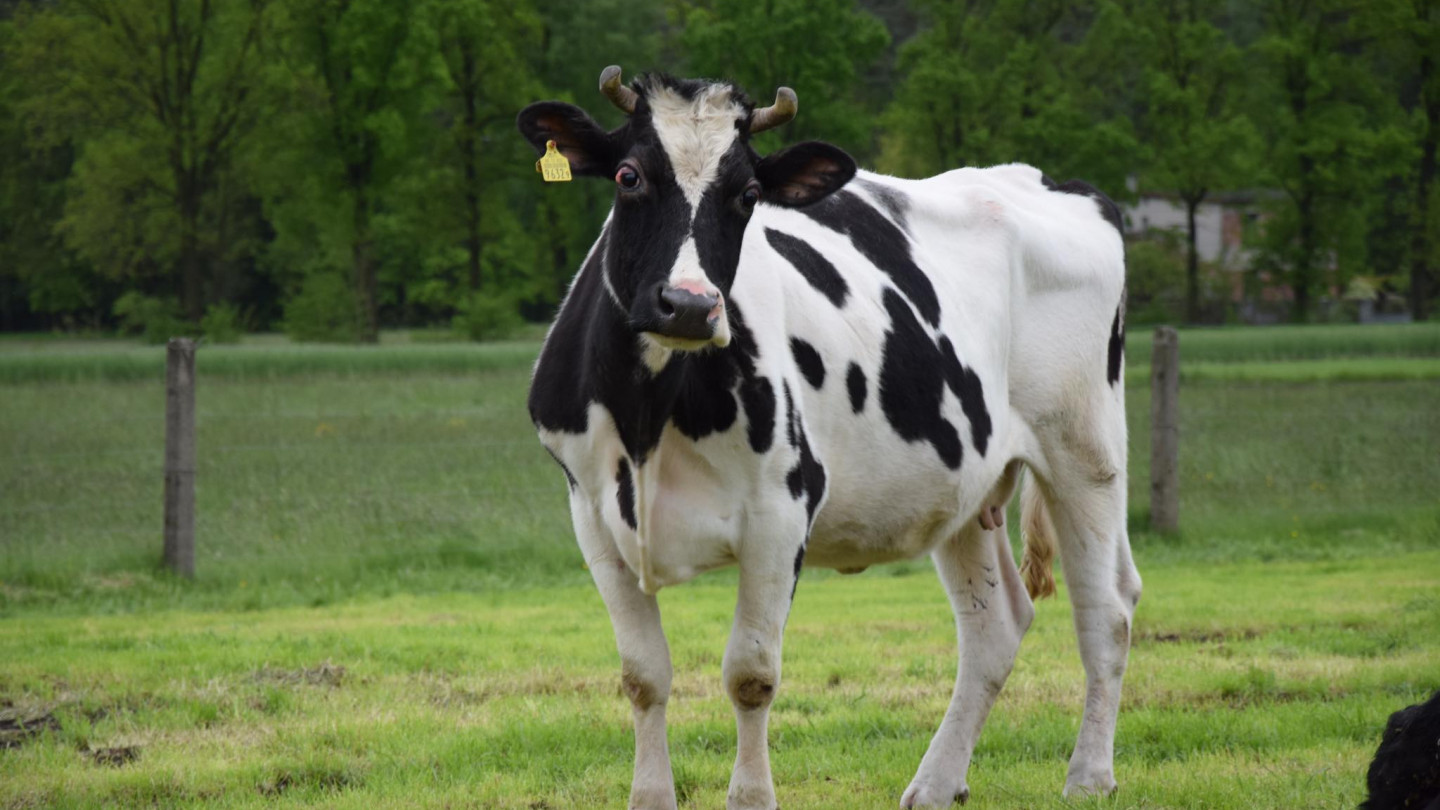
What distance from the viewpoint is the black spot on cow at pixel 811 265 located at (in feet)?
15.9

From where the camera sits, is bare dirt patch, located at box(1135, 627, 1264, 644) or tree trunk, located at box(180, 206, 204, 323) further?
tree trunk, located at box(180, 206, 204, 323)

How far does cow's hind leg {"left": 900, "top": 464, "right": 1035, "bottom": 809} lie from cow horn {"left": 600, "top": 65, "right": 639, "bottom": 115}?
2.39 meters

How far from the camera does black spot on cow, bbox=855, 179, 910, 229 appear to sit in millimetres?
5453

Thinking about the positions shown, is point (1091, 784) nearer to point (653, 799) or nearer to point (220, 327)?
point (653, 799)

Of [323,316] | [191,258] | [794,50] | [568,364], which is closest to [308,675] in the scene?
[568,364]

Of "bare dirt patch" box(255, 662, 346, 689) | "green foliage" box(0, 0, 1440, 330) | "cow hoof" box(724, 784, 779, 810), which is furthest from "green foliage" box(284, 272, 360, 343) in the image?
"cow hoof" box(724, 784, 779, 810)

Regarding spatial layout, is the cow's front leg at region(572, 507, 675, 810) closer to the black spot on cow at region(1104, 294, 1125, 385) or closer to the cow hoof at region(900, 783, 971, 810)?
the cow hoof at region(900, 783, 971, 810)

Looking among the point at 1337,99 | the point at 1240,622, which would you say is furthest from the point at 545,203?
the point at 1240,622

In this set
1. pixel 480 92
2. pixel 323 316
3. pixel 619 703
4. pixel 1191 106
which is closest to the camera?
pixel 619 703

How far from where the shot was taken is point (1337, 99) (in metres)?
43.4

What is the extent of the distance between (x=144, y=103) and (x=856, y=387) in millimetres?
38361

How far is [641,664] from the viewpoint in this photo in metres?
4.41

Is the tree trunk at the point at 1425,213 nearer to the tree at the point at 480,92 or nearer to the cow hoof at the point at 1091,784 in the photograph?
the tree at the point at 480,92

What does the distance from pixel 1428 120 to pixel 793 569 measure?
44.6m
